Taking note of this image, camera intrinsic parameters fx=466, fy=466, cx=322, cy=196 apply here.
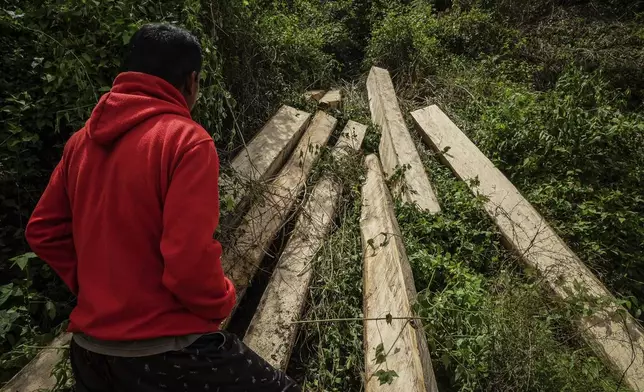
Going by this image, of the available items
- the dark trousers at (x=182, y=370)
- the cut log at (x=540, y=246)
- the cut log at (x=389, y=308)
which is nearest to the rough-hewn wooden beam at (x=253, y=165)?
the dark trousers at (x=182, y=370)

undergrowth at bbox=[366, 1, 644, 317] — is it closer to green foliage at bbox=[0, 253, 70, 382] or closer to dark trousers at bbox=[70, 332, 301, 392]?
dark trousers at bbox=[70, 332, 301, 392]

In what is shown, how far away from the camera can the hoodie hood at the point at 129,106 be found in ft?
4.89

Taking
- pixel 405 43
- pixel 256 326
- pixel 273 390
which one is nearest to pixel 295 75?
pixel 405 43

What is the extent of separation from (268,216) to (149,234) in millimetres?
1960

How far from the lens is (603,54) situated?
18.4 ft

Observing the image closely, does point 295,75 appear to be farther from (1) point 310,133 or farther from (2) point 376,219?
(2) point 376,219

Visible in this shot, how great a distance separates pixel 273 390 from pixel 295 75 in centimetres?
437

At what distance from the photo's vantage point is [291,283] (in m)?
2.96

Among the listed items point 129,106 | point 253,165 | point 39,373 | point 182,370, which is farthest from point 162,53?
point 253,165

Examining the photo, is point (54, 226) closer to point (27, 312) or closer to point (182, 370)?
point (182, 370)

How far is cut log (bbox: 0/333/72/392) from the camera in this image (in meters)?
2.08

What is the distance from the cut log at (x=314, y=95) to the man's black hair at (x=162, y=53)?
359 cm

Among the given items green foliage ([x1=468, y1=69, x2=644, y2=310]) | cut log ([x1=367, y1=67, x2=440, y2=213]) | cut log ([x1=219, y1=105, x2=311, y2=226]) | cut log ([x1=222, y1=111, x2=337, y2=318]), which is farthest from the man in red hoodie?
green foliage ([x1=468, y1=69, x2=644, y2=310])

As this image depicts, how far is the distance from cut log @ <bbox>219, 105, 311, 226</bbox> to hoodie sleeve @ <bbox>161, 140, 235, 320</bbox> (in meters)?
1.50
